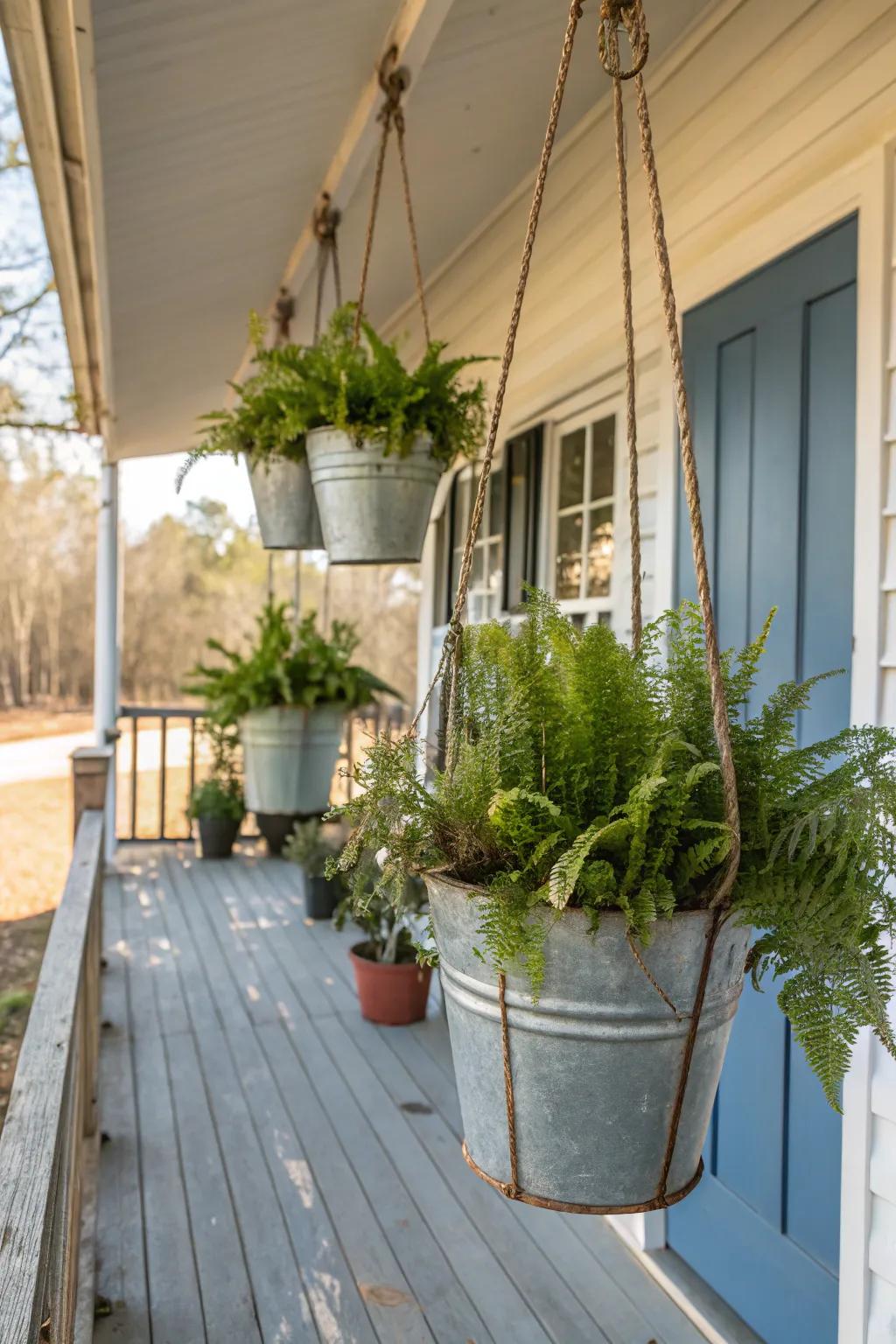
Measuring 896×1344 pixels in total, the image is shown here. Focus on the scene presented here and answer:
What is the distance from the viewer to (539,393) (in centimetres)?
321

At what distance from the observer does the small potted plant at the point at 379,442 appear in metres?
1.85

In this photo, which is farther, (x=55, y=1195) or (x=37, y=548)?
(x=37, y=548)

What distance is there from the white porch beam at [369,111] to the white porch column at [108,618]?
2.52m

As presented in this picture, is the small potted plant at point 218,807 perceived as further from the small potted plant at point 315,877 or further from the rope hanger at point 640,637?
the rope hanger at point 640,637

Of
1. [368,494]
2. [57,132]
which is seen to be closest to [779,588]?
[368,494]

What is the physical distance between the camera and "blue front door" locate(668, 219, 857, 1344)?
1.79 meters

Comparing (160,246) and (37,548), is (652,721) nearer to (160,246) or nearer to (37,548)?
(160,246)

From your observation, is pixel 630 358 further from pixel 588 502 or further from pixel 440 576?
pixel 440 576

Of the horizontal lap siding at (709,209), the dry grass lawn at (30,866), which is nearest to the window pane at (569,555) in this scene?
the horizontal lap siding at (709,209)

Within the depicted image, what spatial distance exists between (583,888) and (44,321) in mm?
8788

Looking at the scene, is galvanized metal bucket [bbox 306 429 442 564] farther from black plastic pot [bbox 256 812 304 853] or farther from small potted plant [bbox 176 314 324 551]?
black plastic pot [bbox 256 812 304 853]

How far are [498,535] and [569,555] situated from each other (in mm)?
693

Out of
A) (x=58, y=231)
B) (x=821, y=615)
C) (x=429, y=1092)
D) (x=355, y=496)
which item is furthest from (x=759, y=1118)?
(x=58, y=231)

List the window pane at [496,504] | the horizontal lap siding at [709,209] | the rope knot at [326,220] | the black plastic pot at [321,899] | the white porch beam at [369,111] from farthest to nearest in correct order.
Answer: the black plastic pot at [321,899]
the window pane at [496,504]
the rope knot at [326,220]
the white porch beam at [369,111]
the horizontal lap siding at [709,209]
